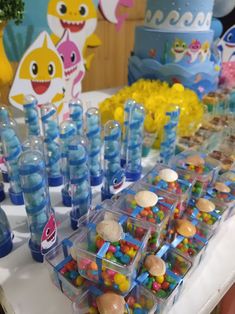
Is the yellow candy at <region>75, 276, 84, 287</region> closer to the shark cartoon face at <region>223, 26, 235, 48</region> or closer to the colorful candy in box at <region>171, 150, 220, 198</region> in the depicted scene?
the colorful candy in box at <region>171, 150, 220, 198</region>

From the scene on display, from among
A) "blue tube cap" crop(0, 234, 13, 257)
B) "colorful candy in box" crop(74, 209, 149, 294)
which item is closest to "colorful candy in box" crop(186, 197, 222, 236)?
"colorful candy in box" crop(74, 209, 149, 294)

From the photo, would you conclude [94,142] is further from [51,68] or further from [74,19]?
[74,19]

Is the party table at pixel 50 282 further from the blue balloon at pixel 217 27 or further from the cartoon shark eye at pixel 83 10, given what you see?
the blue balloon at pixel 217 27

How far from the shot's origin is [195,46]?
41.6 inches

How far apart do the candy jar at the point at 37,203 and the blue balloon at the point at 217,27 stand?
1.08 metres

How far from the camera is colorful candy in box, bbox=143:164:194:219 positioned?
564mm

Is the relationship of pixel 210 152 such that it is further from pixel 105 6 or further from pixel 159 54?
pixel 105 6

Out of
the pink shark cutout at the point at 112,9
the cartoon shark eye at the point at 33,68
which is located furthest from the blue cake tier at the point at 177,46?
the cartoon shark eye at the point at 33,68

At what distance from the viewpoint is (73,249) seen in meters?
0.46

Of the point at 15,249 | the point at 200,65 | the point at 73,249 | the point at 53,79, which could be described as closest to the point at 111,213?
the point at 73,249

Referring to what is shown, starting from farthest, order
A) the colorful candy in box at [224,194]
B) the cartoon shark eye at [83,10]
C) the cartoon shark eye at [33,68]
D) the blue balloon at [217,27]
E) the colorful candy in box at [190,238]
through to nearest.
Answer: the blue balloon at [217,27] → the cartoon shark eye at [83,10] → the cartoon shark eye at [33,68] → the colorful candy in box at [224,194] → the colorful candy in box at [190,238]

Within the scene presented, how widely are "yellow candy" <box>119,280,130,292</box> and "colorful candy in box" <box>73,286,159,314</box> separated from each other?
0.01m

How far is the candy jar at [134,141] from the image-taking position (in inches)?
28.1

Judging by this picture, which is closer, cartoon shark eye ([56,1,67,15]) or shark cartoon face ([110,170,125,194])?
shark cartoon face ([110,170,125,194])
